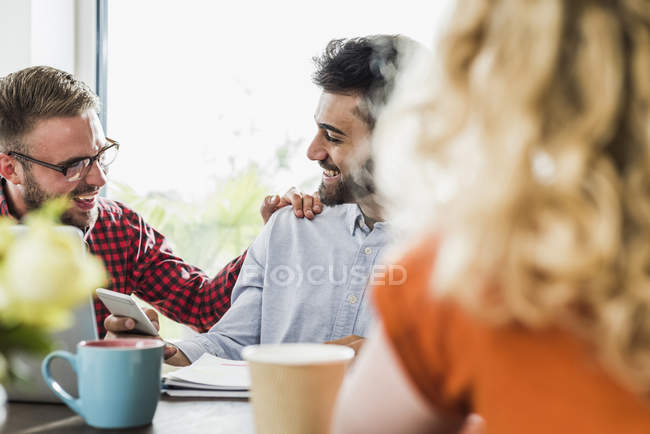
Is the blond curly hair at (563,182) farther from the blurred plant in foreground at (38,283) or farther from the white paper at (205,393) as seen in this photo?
the white paper at (205,393)

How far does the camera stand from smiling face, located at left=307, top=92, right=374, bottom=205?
1881 millimetres

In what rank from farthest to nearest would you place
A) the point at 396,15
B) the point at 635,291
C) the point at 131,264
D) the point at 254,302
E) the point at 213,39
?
1. the point at 213,39
2. the point at 396,15
3. the point at 131,264
4. the point at 254,302
5. the point at 635,291

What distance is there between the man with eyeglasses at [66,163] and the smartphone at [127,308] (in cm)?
71

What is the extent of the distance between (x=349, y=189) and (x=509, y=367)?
1.46 meters

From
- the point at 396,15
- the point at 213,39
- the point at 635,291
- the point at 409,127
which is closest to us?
the point at 635,291

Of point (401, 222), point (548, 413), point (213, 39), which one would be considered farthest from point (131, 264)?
point (548, 413)

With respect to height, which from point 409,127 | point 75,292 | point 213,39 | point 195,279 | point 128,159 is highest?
point 213,39

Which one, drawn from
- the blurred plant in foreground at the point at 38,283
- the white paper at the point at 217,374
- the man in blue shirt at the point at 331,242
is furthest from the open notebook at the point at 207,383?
the blurred plant in foreground at the point at 38,283

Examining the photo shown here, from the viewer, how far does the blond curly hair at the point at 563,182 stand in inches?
15.9

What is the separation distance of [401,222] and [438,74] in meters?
0.14

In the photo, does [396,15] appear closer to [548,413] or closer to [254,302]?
[254,302]

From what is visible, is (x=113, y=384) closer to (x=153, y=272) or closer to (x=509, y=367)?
(x=509, y=367)

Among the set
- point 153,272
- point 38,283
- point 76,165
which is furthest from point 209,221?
point 38,283

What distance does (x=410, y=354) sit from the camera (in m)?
0.48
